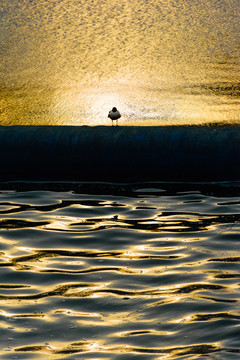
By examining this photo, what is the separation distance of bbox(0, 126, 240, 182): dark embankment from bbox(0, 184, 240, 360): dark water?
1.13ft

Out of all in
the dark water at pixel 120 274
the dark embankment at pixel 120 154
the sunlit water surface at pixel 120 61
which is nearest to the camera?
the dark water at pixel 120 274

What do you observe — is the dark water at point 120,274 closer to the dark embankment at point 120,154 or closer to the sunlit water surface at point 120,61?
the dark embankment at point 120,154

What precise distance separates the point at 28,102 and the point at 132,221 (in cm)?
371

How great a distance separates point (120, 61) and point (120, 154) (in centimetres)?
387

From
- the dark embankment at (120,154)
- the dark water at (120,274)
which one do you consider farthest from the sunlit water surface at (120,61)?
the dark water at (120,274)

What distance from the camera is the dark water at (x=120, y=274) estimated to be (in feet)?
8.77

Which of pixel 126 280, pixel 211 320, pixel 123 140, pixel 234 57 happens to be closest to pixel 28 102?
pixel 123 140

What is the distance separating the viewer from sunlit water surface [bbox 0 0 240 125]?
7.45 m

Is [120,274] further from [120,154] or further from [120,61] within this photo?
[120,61]

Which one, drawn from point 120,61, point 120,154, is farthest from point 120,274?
point 120,61

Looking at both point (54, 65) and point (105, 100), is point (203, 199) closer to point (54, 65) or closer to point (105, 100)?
point (105, 100)

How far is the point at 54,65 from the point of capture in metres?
8.96

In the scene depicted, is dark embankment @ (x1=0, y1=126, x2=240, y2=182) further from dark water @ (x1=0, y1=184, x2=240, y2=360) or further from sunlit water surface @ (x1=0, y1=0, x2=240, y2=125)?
sunlit water surface @ (x1=0, y1=0, x2=240, y2=125)

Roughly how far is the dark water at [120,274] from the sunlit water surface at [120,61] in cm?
240
